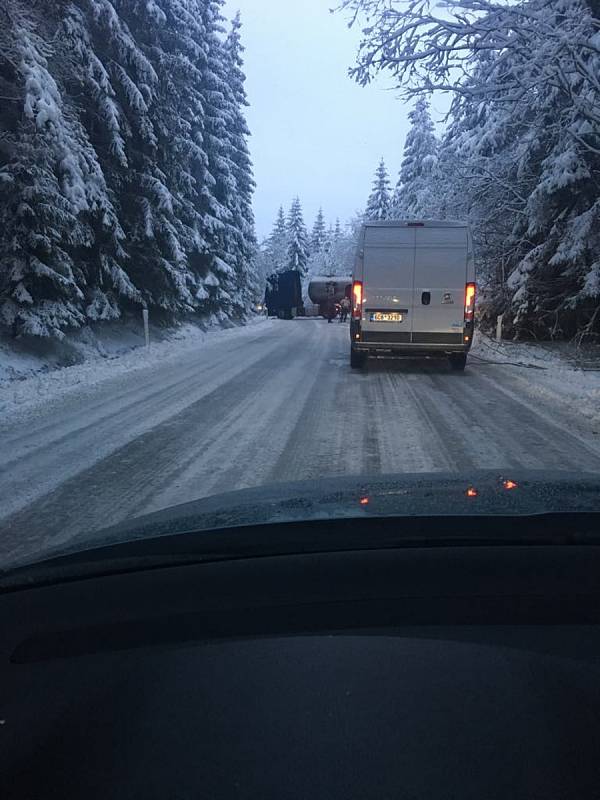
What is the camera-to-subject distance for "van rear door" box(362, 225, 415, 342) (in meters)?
12.6

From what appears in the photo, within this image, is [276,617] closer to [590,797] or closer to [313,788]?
[313,788]

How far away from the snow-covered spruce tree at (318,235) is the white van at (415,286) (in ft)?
326

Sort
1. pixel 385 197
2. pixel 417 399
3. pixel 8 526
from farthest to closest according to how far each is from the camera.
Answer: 1. pixel 385 197
2. pixel 417 399
3. pixel 8 526

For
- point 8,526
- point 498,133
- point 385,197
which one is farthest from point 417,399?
point 385,197

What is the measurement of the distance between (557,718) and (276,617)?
0.69 metres

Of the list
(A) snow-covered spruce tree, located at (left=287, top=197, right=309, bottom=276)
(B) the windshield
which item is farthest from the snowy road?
(A) snow-covered spruce tree, located at (left=287, top=197, right=309, bottom=276)

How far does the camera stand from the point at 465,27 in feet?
35.8

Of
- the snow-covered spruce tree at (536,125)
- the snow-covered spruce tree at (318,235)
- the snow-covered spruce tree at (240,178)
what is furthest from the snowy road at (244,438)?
the snow-covered spruce tree at (318,235)

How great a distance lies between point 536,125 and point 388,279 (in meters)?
4.75

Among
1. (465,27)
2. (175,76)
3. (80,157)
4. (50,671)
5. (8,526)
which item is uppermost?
(175,76)

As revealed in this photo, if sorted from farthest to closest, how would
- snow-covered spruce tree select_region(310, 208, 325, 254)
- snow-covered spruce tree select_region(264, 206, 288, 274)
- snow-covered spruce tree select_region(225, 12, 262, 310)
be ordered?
snow-covered spruce tree select_region(310, 208, 325, 254) → snow-covered spruce tree select_region(264, 206, 288, 274) → snow-covered spruce tree select_region(225, 12, 262, 310)

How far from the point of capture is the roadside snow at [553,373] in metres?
9.30

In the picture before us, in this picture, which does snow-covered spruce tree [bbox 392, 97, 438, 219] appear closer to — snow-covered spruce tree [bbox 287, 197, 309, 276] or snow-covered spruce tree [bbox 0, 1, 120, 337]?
snow-covered spruce tree [bbox 287, 197, 309, 276]

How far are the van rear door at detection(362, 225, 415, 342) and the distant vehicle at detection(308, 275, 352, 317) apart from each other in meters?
33.8
